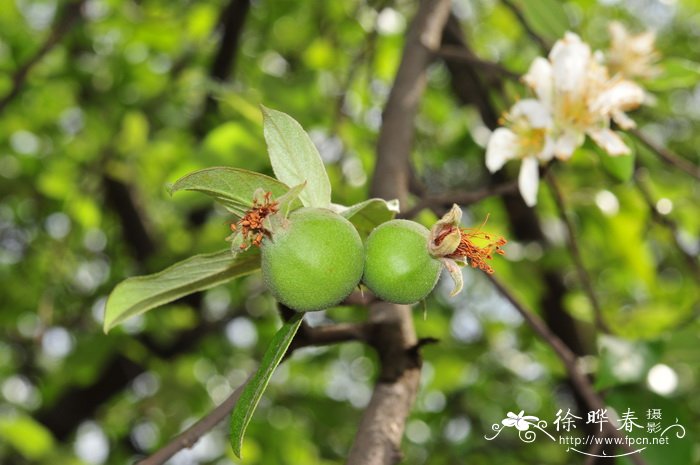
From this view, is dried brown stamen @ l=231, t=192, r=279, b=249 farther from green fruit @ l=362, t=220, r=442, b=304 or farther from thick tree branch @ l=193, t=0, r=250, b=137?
thick tree branch @ l=193, t=0, r=250, b=137

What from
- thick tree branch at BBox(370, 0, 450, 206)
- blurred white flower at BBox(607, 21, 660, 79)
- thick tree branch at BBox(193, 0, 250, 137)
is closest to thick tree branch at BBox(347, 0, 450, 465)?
thick tree branch at BBox(370, 0, 450, 206)

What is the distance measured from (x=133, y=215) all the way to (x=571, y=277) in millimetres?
1795

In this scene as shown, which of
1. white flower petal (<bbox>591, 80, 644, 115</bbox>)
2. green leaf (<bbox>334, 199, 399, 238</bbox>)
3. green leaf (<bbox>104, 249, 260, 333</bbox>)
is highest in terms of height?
green leaf (<bbox>334, 199, 399, 238</bbox>)

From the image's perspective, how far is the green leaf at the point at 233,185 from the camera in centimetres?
64

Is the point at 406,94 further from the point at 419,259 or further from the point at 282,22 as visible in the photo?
the point at 282,22

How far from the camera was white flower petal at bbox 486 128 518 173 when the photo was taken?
1196 millimetres

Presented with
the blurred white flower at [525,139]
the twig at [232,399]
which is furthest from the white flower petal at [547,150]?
the twig at [232,399]

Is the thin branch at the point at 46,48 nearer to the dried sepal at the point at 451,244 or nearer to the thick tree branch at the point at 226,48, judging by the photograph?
the thick tree branch at the point at 226,48

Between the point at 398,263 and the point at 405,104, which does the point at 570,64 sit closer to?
the point at 405,104

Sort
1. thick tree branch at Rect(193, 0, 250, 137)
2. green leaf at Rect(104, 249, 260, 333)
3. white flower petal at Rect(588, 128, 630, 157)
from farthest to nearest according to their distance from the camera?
thick tree branch at Rect(193, 0, 250, 137), white flower petal at Rect(588, 128, 630, 157), green leaf at Rect(104, 249, 260, 333)

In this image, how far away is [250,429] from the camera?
254cm

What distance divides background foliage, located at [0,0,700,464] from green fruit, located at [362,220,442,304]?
886 millimetres

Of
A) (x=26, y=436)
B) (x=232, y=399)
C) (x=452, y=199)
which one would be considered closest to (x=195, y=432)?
(x=232, y=399)

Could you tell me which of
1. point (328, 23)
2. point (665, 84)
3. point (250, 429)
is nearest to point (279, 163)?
point (665, 84)
